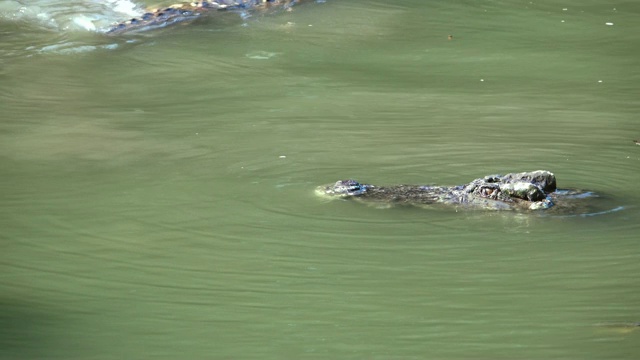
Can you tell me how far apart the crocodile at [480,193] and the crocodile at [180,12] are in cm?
443

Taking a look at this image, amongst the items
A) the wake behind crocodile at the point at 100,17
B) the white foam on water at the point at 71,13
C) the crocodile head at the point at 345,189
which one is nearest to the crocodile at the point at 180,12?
the wake behind crocodile at the point at 100,17

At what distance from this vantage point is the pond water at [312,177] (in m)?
4.02

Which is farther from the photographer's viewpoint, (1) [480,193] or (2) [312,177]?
(2) [312,177]

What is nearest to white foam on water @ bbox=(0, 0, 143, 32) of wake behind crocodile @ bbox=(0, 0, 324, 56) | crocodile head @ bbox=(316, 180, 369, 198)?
wake behind crocodile @ bbox=(0, 0, 324, 56)

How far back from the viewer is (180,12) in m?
9.99

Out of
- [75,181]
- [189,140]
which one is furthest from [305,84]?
[75,181]

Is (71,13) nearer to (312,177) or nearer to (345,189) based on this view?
(312,177)

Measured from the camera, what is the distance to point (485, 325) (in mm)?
4004

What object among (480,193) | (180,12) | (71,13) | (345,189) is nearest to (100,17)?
(71,13)

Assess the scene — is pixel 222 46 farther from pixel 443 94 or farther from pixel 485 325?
pixel 485 325

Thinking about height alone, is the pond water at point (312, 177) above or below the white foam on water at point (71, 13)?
below

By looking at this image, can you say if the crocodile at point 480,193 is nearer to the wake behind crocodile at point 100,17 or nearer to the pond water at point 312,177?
the pond water at point 312,177

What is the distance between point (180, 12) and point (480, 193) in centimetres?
527

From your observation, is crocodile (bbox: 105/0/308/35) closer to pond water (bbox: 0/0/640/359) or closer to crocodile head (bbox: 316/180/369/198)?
pond water (bbox: 0/0/640/359)
